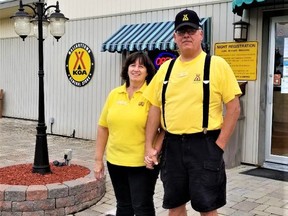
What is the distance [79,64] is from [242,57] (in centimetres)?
404

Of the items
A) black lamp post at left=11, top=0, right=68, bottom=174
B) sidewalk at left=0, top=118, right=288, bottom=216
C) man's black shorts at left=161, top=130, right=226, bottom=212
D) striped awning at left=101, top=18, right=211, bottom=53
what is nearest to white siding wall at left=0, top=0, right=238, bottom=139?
striped awning at left=101, top=18, right=211, bottom=53

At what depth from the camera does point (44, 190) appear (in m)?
4.09

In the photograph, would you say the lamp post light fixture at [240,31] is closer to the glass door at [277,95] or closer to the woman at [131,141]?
the glass door at [277,95]

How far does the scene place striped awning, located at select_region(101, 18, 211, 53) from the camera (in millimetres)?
6703

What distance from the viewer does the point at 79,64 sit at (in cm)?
897

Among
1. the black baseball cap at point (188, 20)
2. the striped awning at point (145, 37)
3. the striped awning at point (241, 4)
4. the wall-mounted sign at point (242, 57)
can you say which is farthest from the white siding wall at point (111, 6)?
the black baseball cap at point (188, 20)

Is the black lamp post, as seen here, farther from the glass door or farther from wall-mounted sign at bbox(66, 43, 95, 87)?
wall-mounted sign at bbox(66, 43, 95, 87)

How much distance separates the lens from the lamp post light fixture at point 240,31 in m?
6.15

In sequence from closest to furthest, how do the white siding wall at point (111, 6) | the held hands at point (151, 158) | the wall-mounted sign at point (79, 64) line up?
1. the held hands at point (151, 158)
2. the white siding wall at point (111, 6)
3. the wall-mounted sign at point (79, 64)

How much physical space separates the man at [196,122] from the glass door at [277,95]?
12.7 feet

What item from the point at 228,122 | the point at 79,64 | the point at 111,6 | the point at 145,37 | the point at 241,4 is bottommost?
the point at 228,122

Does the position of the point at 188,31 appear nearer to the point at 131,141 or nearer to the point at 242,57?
the point at 131,141

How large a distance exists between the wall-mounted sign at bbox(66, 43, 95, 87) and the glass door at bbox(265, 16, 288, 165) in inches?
159

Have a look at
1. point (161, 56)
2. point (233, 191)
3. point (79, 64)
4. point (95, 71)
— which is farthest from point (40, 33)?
point (79, 64)
